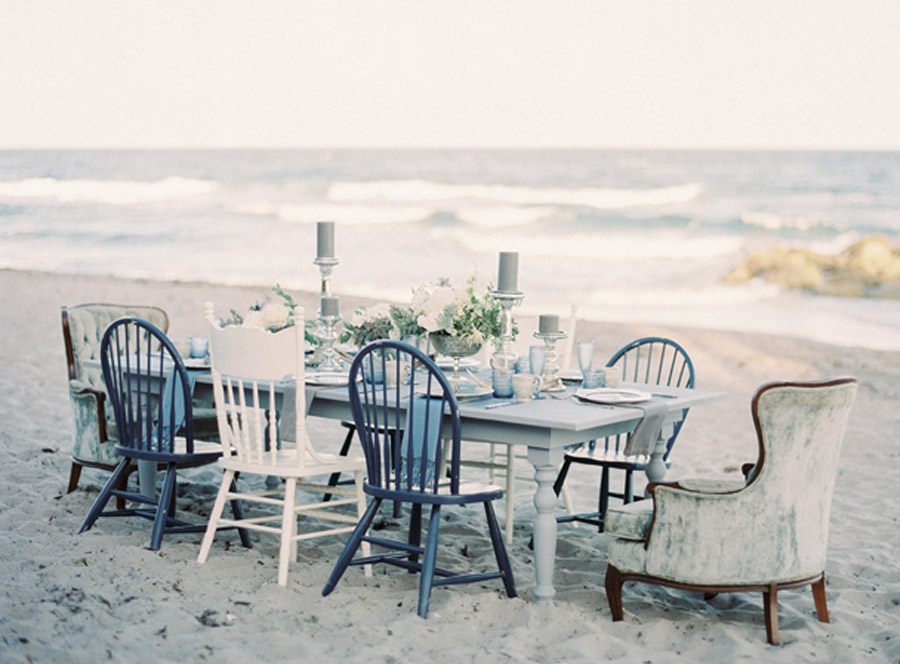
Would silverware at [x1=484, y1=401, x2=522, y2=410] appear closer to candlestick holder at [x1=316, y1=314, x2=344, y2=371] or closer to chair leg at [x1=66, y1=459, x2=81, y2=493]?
candlestick holder at [x1=316, y1=314, x2=344, y2=371]

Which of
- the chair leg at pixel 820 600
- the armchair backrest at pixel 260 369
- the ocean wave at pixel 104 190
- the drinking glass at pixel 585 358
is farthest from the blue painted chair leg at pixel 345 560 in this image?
the ocean wave at pixel 104 190

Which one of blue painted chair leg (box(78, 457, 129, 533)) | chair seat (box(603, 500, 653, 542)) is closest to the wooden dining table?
chair seat (box(603, 500, 653, 542))

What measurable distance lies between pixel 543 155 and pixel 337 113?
7.05m

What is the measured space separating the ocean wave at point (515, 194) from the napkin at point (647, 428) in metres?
21.7

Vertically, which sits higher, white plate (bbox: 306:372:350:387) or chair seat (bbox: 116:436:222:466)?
white plate (bbox: 306:372:350:387)

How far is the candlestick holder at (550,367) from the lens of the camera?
4.45 m

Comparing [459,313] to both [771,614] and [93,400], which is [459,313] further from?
[93,400]

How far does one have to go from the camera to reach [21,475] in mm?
5668

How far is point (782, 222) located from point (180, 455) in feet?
68.1

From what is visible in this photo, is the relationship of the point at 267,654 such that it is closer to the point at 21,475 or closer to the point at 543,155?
the point at 21,475

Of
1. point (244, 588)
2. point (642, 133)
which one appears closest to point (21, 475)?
point (244, 588)

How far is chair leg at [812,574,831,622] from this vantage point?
3936mm

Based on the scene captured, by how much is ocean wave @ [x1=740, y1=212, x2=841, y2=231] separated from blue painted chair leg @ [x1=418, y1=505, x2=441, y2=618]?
65.9 feet

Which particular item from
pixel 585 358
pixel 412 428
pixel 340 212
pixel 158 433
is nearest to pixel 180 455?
pixel 158 433
